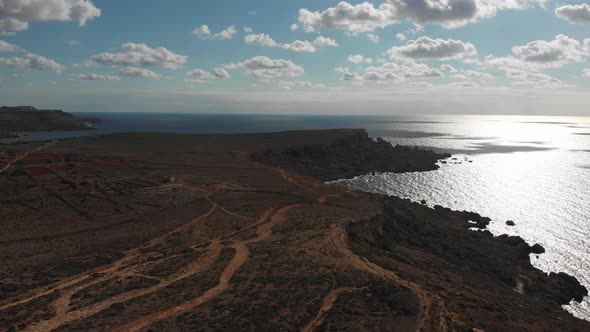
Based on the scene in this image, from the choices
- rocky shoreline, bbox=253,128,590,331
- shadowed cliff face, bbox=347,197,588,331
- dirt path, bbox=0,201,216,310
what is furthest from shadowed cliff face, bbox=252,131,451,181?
dirt path, bbox=0,201,216,310

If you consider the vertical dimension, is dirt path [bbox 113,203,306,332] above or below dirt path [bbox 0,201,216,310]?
above

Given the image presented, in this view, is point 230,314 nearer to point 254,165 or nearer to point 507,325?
point 507,325

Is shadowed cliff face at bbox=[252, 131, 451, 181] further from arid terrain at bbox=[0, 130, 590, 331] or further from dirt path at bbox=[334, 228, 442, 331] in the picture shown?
dirt path at bbox=[334, 228, 442, 331]

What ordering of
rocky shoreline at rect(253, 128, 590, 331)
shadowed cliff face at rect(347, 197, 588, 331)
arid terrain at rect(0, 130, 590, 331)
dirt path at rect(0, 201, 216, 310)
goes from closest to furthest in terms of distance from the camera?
arid terrain at rect(0, 130, 590, 331)
dirt path at rect(0, 201, 216, 310)
rocky shoreline at rect(253, 128, 590, 331)
shadowed cliff face at rect(347, 197, 588, 331)

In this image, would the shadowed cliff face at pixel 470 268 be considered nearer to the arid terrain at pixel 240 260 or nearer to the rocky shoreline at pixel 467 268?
the rocky shoreline at pixel 467 268

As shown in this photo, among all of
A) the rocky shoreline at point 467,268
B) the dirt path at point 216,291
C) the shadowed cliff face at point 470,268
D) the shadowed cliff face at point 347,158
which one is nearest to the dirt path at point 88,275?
the dirt path at point 216,291

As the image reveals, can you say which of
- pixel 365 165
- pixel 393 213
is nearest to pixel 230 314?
pixel 393 213

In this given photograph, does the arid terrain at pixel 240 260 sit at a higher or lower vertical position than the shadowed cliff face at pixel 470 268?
higher
